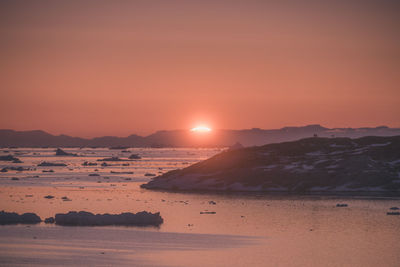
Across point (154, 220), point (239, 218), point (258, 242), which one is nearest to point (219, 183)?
point (239, 218)

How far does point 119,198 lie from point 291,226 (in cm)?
2253

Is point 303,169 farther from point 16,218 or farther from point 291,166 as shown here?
point 16,218

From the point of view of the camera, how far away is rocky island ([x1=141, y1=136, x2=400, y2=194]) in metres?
68.8

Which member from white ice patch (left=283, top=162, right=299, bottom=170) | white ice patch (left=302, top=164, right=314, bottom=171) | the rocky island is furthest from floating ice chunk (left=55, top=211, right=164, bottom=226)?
white ice patch (left=302, top=164, right=314, bottom=171)

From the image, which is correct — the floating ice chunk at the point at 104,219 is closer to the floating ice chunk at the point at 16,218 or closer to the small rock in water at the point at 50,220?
the small rock in water at the point at 50,220

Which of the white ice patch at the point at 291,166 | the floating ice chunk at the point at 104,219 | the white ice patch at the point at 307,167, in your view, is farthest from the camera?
the white ice patch at the point at 291,166

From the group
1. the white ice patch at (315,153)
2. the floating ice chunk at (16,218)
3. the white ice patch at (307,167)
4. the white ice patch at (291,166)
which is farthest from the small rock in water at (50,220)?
the white ice patch at (315,153)

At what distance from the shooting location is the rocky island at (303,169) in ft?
226

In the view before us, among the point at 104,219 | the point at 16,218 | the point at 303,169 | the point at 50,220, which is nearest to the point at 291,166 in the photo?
the point at 303,169

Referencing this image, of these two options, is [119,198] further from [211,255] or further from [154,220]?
[211,255]

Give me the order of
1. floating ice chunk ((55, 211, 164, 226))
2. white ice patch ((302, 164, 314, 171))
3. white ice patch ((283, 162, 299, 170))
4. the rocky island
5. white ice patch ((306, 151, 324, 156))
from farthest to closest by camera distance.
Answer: white ice patch ((306, 151, 324, 156)), white ice patch ((283, 162, 299, 170)), white ice patch ((302, 164, 314, 171)), the rocky island, floating ice chunk ((55, 211, 164, 226))

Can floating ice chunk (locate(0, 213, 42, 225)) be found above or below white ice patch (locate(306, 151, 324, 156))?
below

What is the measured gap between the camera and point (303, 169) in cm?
7344

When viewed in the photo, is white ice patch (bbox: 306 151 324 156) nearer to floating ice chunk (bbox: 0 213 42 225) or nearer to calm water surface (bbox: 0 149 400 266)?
calm water surface (bbox: 0 149 400 266)
